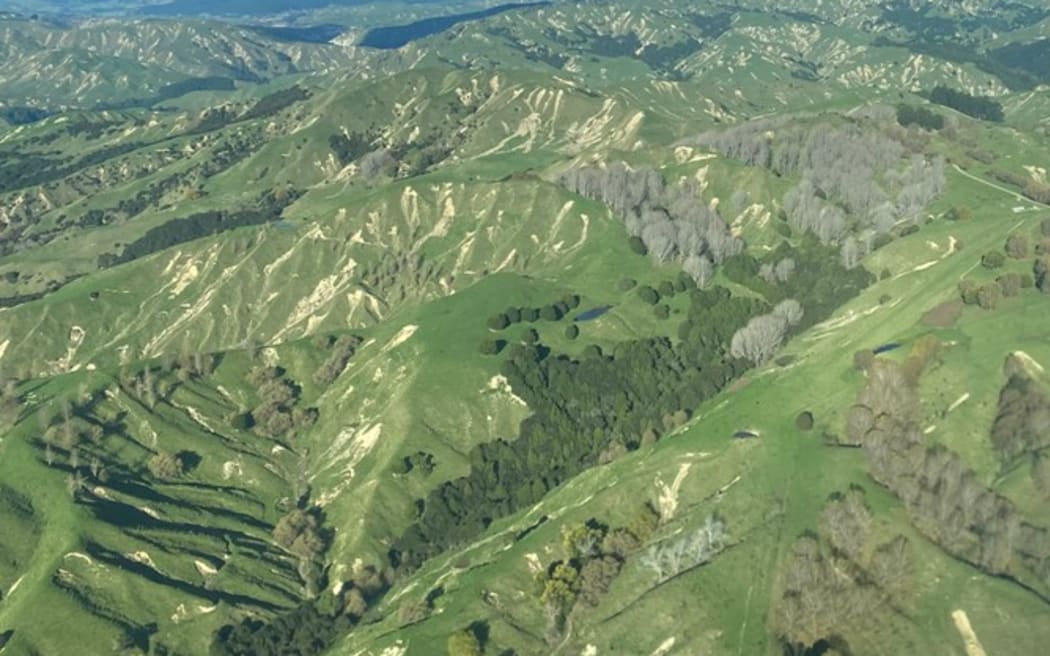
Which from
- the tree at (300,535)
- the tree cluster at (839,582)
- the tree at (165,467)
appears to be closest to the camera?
the tree cluster at (839,582)

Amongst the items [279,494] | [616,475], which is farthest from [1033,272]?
[279,494]

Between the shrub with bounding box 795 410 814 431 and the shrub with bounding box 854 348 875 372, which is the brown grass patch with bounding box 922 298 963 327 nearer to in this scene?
the shrub with bounding box 854 348 875 372

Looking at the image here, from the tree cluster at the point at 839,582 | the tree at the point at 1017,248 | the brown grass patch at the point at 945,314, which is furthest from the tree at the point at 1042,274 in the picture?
the tree cluster at the point at 839,582

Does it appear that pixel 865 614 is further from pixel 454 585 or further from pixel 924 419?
pixel 454 585

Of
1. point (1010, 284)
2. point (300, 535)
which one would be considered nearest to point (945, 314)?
point (1010, 284)

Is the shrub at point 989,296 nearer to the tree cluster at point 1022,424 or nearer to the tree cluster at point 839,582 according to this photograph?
Answer: the tree cluster at point 1022,424

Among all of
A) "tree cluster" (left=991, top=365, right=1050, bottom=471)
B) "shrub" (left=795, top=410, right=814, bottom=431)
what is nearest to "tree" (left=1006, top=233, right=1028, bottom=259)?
"tree cluster" (left=991, top=365, right=1050, bottom=471)
